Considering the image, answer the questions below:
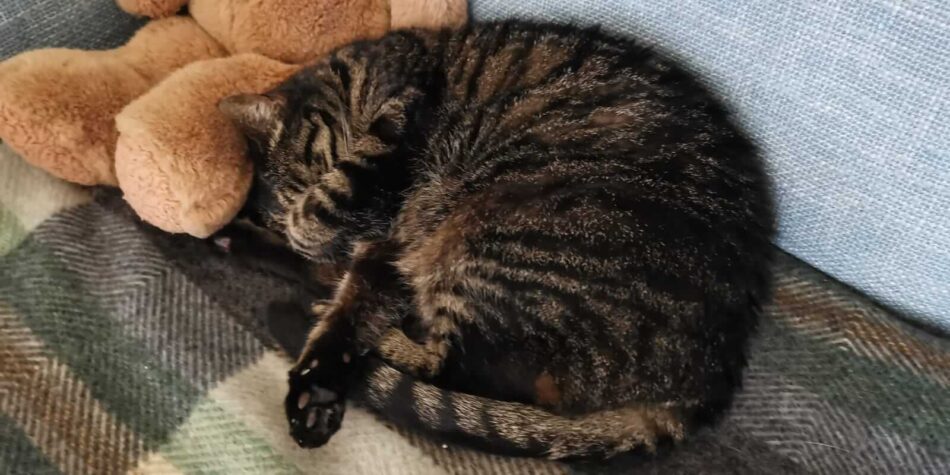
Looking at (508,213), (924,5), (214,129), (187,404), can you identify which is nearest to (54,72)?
(214,129)

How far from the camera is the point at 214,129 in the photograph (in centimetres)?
117

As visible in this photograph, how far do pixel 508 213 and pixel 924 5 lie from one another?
560 mm

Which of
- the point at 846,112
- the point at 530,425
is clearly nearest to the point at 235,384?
the point at 530,425

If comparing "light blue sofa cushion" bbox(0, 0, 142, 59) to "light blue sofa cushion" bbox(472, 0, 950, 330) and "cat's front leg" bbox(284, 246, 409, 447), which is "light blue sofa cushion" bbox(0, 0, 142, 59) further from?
"light blue sofa cushion" bbox(472, 0, 950, 330)

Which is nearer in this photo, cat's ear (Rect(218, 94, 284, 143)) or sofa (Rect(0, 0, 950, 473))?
sofa (Rect(0, 0, 950, 473))

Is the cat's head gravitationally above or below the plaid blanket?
above

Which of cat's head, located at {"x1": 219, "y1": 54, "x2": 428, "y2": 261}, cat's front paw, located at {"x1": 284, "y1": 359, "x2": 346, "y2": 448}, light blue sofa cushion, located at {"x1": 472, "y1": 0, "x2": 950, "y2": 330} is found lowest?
cat's front paw, located at {"x1": 284, "y1": 359, "x2": 346, "y2": 448}

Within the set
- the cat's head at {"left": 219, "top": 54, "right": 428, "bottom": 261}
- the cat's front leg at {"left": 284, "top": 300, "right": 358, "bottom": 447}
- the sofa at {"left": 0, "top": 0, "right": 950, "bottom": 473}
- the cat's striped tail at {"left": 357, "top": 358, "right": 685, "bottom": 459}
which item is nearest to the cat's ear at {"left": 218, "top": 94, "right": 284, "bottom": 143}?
the cat's head at {"left": 219, "top": 54, "right": 428, "bottom": 261}

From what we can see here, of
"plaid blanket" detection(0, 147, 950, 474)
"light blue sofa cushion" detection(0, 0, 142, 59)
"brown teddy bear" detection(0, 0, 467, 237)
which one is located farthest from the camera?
"light blue sofa cushion" detection(0, 0, 142, 59)

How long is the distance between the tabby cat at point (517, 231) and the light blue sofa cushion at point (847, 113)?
5 cm

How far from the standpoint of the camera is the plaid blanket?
925 millimetres

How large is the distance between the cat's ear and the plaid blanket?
226 millimetres

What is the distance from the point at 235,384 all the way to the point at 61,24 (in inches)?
30.0

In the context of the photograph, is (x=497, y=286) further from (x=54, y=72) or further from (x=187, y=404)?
(x=54, y=72)
